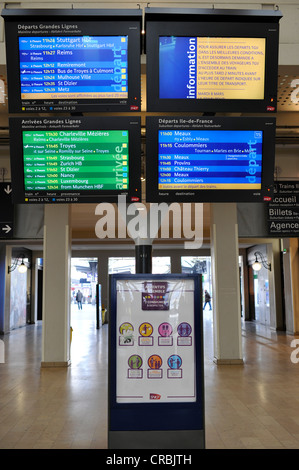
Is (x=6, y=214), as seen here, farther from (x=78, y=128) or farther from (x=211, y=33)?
(x=211, y=33)

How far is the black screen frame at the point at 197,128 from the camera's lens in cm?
345

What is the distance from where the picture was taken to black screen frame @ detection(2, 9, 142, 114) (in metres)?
3.24

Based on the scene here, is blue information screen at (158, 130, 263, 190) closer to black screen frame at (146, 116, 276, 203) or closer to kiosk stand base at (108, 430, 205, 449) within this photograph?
black screen frame at (146, 116, 276, 203)

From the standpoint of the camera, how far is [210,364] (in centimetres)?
837

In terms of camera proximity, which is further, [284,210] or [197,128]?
[284,210]

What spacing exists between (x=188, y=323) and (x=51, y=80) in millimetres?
2168

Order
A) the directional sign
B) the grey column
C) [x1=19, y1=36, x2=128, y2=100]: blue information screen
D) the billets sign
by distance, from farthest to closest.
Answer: the grey column
the directional sign
the billets sign
[x1=19, y1=36, x2=128, y2=100]: blue information screen

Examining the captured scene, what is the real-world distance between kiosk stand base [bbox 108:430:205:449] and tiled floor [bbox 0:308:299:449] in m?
0.96

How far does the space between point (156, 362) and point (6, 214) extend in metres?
5.52

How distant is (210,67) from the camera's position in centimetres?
331

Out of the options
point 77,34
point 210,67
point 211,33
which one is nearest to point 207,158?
point 210,67

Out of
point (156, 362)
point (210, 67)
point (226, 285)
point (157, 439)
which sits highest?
point (210, 67)

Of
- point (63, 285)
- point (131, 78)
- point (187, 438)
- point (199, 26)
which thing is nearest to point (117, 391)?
point (187, 438)

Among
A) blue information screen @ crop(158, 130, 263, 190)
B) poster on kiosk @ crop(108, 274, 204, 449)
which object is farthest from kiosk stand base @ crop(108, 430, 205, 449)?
blue information screen @ crop(158, 130, 263, 190)
